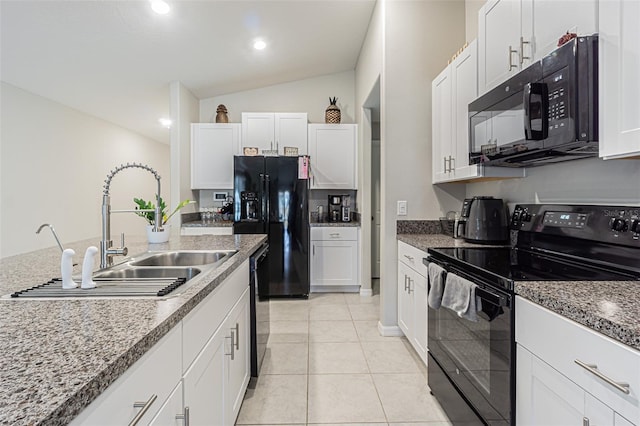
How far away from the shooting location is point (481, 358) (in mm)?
1392

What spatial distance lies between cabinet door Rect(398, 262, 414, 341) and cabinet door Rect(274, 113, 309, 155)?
231 centimetres

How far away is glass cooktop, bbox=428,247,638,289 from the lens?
4.02ft

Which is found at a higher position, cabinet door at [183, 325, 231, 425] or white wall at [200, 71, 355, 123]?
white wall at [200, 71, 355, 123]

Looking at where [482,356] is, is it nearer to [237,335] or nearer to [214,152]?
[237,335]

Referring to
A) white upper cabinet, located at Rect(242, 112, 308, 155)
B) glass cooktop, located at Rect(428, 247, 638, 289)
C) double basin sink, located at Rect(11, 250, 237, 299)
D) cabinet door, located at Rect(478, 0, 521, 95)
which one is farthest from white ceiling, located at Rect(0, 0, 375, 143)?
glass cooktop, located at Rect(428, 247, 638, 289)

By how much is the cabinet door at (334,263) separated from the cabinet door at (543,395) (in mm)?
3051

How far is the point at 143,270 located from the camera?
155 centimetres

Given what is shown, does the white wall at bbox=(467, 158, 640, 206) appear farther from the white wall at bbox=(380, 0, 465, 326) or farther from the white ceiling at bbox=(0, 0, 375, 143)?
the white ceiling at bbox=(0, 0, 375, 143)

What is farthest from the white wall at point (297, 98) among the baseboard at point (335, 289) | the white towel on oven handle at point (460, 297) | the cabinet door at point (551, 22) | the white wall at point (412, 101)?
the white towel on oven handle at point (460, 297)

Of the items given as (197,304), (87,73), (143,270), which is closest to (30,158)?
(87,73)

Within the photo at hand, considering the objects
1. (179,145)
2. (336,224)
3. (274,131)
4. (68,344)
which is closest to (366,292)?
(336,224)

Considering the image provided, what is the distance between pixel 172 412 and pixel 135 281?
0.51 meters

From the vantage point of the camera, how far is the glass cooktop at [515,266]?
1.23 m

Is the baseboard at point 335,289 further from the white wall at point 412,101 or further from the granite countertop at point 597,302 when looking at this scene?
the granite countertop at point 597,302
